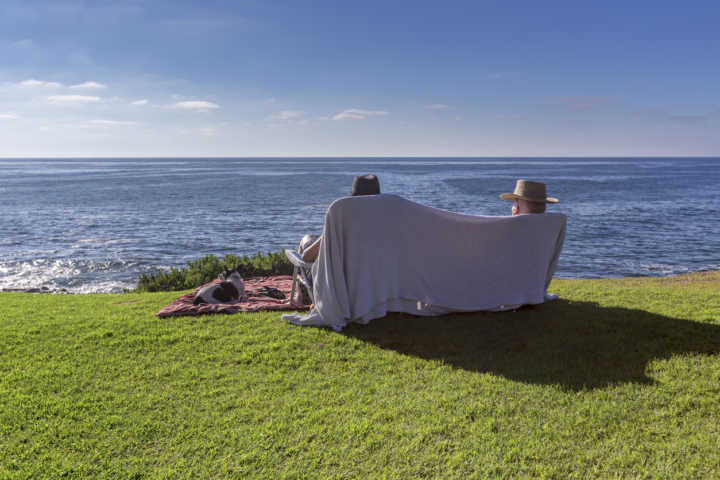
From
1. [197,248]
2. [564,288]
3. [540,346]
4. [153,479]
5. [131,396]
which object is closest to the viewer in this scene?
[153,479]

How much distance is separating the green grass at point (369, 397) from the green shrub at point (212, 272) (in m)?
3.85

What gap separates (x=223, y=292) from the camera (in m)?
7.06

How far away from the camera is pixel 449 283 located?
6.09 m

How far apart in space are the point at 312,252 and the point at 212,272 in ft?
17.6

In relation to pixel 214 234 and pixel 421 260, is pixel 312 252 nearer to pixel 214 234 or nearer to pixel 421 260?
pixel 421 260

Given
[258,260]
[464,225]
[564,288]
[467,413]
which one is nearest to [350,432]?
[467,413]

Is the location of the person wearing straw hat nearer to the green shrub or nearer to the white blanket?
the white blanket

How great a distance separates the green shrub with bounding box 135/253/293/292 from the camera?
10.2 meters

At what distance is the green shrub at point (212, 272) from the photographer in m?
10.2

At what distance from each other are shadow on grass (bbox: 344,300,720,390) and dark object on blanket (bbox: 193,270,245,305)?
238 centimetres

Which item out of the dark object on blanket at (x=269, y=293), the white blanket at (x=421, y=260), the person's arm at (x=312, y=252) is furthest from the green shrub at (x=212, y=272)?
the white blanket at (x=421, y=260)

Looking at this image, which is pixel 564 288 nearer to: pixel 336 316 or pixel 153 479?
pixel 336 316

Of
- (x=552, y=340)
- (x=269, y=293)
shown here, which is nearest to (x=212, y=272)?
(x=269, y=293)

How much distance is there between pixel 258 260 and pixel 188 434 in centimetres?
724
